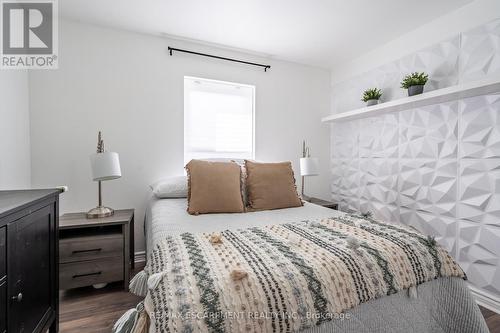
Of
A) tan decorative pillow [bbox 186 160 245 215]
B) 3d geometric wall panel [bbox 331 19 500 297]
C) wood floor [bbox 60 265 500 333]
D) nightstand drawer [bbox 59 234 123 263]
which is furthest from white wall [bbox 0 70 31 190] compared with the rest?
3d geometric wall panel [bbox 331 19 500 297]

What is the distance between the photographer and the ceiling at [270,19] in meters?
2.01

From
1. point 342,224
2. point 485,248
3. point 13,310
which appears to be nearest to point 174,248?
point 13,310

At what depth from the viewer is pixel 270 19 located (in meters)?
2.22

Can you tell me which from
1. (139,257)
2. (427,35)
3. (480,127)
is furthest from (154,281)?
(427,35)

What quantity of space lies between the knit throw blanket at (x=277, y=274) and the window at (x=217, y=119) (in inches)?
63.7

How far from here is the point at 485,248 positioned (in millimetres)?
1885

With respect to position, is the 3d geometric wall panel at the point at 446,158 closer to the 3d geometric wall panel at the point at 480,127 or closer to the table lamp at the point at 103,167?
the 3d geometric wall panel at the point at 480,127

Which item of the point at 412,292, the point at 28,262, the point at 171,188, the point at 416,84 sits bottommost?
the point at 412,292

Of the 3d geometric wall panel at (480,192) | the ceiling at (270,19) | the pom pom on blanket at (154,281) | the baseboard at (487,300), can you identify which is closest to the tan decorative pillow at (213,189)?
the pom pom on blanket at (154,281)

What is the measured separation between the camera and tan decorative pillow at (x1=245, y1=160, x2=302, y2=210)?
210 centimetres

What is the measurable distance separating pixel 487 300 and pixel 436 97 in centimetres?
167

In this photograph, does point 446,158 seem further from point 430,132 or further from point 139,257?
point 139,257

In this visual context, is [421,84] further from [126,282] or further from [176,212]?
[126,282]

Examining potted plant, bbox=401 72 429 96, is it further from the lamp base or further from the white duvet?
the lamp base
